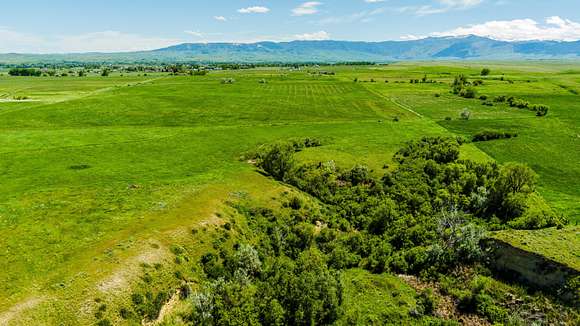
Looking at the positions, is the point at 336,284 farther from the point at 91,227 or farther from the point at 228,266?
the point at 91,227

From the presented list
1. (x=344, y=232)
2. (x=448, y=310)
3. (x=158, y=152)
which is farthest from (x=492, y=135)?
(x=158, y=152)

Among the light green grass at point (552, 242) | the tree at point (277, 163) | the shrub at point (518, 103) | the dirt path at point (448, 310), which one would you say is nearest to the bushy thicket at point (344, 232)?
the tree at point (277, 163)

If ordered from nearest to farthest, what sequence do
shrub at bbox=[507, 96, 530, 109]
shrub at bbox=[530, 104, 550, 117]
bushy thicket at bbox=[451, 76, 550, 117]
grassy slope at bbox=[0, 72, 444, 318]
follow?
1. grassy slope at bbox=[0, 72, 444, 318]
2. shrub at bbox=[530, 104, 550, 117]
3. bushy thicket at bbox=[451, 76, 550, 117]
4. shrub at bbox=[507, 96, 530, 109]

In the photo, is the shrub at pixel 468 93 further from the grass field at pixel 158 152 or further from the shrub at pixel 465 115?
the shrub at pixel 465 115

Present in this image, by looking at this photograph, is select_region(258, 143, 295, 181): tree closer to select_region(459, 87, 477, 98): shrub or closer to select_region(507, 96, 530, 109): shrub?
select_region(507, 96, 530, 109): shrub

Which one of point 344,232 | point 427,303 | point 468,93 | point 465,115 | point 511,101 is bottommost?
point 427,303

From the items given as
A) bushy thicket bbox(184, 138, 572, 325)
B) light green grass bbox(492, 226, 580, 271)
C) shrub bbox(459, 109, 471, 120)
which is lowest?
bushy thicket bbox(184, 138, 572, 325)

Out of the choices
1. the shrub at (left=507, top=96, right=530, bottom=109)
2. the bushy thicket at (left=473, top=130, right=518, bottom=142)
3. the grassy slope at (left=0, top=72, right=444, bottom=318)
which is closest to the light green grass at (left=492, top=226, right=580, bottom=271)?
the grassy slope at (left=0, top=72, right=444, bottom=318)

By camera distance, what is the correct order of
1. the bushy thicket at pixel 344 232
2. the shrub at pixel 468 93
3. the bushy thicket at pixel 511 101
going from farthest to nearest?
the shrub at pixel 468 93
the bushy thicket at pixel 511 101
the bushy thicket at pixel 344 232

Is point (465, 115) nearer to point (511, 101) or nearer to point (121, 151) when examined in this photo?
point (511, 101)
